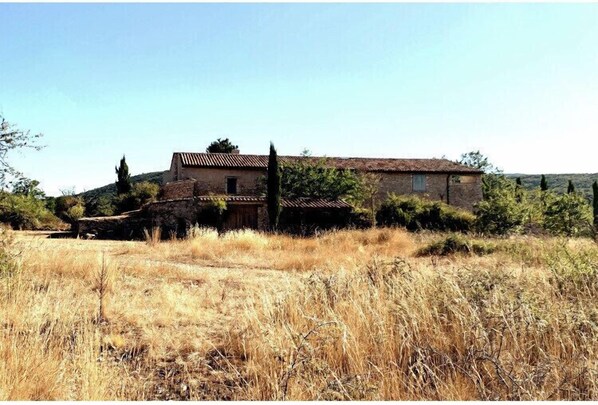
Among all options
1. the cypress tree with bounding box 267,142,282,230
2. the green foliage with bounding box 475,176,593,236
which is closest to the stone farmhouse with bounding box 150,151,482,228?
the cypress tree with bounding box 267,142,282,230

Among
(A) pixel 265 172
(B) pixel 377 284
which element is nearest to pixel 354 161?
(A) pixel 265 172

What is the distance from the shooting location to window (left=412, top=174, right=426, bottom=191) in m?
33.5

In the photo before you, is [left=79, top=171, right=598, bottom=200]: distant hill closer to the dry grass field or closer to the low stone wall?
the low stone wall

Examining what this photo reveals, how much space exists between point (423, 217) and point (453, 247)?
11814 mm

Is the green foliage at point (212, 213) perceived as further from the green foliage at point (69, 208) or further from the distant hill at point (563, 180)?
the distant hill at point (563, 180)

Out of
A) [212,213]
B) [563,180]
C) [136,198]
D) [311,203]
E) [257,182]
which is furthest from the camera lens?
[563,180]

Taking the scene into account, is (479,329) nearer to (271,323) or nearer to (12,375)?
(271,323)

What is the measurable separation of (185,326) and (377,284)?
2.57 metres

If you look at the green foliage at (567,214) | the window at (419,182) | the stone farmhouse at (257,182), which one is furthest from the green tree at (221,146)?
the green foliage at (567,214)

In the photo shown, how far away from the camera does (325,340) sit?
4.18 metres

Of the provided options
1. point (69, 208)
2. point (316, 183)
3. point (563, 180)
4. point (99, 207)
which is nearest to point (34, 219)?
point (99, 207)

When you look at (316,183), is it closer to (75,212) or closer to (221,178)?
(221,178)

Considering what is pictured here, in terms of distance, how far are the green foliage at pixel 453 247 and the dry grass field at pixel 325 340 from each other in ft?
24.4

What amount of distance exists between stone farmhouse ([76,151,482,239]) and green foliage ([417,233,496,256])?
12258mm
